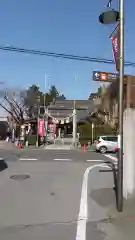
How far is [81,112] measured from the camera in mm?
66125

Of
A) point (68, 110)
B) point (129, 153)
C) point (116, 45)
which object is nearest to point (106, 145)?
point (129, 153)

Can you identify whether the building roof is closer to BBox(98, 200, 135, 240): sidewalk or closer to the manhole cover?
the manhole cover

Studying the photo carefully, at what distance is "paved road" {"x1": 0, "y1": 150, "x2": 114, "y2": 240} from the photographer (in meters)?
7.02

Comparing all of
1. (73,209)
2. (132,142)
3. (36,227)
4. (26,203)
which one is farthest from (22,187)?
(36,227)

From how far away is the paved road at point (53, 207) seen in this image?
702 centimetres

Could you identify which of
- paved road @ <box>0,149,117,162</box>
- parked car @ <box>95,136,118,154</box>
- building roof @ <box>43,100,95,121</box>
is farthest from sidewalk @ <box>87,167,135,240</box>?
building roof @ <box>43,100,95,121</box>

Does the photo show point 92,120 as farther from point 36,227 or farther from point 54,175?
point 36,227

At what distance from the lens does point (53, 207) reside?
9.50m

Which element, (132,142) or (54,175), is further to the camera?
(54,175)

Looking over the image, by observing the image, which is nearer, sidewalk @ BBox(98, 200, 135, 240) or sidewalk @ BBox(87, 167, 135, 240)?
sidewalk @ BBox(98, 200, 135, 240)

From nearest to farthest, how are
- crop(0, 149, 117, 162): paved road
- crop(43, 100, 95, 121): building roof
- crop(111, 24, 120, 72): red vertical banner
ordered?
1. crop(111, 24, 120, 72): red vertical banner
2. crop(0, 149, 117, 162): paved road
3. crop(43, 100, 95, 121): building roof

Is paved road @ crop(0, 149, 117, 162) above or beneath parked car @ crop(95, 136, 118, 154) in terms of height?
beneath

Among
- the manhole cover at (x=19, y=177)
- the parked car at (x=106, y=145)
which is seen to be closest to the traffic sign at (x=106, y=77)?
the manhole cover at (x=19, y=177)

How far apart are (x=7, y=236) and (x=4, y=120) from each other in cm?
6314
